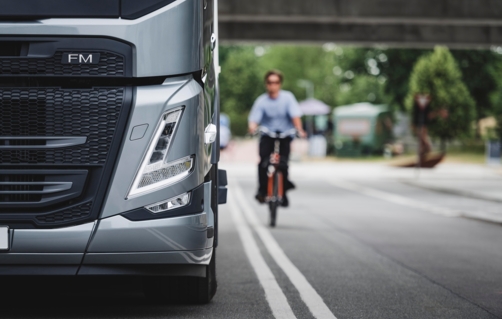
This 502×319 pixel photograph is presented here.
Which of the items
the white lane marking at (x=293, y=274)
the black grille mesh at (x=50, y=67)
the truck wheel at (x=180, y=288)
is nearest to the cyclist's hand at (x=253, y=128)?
the white lane marking at (x=293, y=274)

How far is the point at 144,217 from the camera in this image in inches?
226

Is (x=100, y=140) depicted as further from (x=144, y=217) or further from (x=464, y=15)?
(x=464, y=15)

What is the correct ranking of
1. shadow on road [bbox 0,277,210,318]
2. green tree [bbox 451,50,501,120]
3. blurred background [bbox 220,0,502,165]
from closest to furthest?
shadow on road [bbox 0,277,210,318] → blurred background [bbox 220,0,502,165] → green tree [bbox 451,50,501,120]

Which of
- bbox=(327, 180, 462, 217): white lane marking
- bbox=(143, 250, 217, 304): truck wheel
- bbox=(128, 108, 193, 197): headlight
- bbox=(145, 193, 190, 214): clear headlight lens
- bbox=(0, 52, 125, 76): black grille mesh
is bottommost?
bbox=(327, 180, 462, 217): white lane marking

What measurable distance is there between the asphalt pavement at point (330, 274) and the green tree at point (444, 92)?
39.4 metres

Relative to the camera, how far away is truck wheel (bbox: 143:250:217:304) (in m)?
6.60

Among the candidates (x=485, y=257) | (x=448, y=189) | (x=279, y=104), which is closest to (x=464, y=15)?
(x=448, y=189)

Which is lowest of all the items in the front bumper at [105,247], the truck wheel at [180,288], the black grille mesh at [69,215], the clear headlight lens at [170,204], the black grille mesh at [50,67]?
the truck wheel at [180,288]

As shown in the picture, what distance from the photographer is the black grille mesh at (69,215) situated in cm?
568

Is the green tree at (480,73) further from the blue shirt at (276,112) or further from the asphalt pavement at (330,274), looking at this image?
the blue shirt at (276,112)

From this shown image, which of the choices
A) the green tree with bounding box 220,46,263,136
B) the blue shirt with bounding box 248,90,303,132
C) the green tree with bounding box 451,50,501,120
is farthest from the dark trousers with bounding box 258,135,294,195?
the green tree with bounding box 220,46,263,136

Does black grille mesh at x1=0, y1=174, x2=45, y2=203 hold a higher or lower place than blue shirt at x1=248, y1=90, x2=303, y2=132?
lower

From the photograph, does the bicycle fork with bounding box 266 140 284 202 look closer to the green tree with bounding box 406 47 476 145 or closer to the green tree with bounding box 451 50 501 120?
the green tree with bounding box 406 47 476 145

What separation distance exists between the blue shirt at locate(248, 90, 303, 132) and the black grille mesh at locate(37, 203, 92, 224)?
7.38 m
